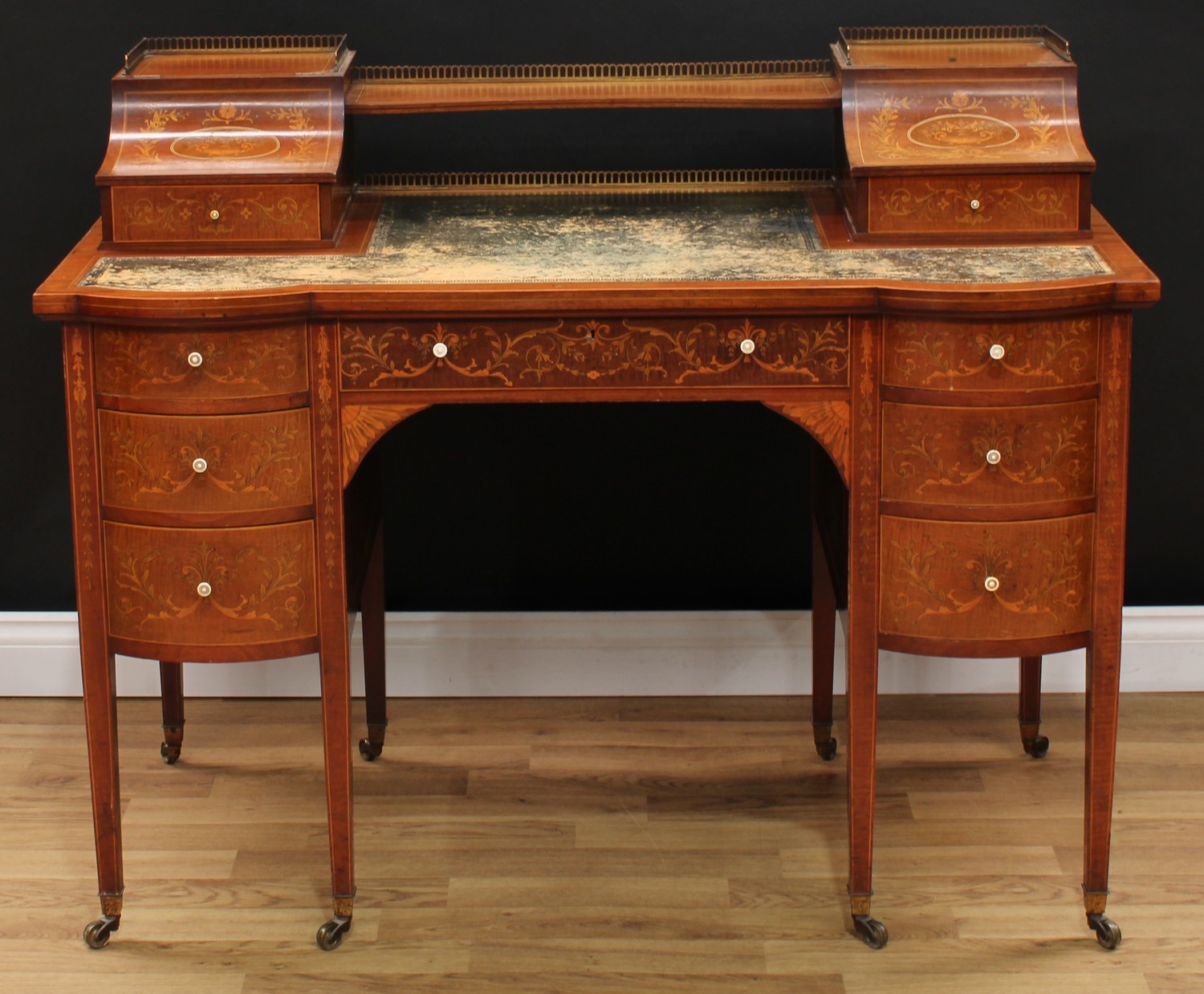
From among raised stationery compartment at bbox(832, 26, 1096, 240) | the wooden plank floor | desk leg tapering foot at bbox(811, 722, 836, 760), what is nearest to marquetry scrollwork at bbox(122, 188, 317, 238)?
raised stationery compartment at bbox(832, 26, 1096, 240)

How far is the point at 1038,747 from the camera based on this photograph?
10.8 feet

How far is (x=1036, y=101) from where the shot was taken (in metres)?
2.74

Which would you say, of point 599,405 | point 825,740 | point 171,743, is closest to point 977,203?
point 599,405

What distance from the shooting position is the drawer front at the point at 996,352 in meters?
2.46

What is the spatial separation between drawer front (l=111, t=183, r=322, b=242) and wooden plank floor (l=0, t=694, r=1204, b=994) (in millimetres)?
1107

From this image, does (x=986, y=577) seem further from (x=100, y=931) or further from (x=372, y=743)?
(x=100, y=931)

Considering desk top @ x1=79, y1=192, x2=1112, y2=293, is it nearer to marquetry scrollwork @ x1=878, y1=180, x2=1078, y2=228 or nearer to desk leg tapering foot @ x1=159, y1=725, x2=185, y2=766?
marquetry scrollwork @ x1=878, y1=180, x2=1078, y2=228

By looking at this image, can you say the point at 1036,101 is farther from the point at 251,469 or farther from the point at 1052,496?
the point at 251,469

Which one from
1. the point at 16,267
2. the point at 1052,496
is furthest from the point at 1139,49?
the point at 16,267

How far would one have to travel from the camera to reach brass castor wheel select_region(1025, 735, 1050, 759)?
3.30 meters

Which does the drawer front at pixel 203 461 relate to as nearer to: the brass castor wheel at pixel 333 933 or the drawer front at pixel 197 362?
the drawer front at pixel 197 362

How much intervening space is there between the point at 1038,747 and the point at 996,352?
114cm

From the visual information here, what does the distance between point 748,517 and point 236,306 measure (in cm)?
137

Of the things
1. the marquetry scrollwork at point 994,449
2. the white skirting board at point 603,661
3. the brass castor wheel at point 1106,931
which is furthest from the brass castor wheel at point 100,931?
the brass castor wheel at point 1106,931
